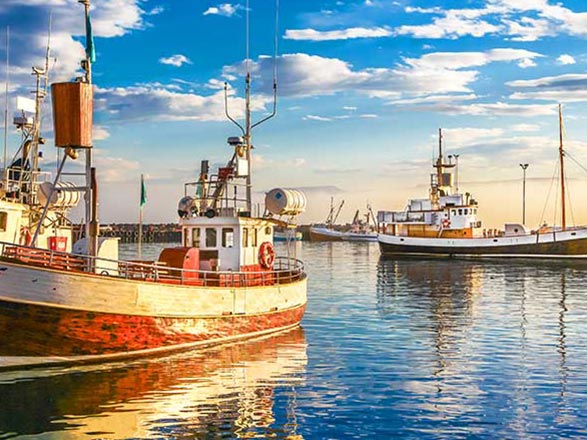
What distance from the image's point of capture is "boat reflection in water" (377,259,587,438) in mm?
17172

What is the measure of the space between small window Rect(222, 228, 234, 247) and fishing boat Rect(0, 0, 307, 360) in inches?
1.6

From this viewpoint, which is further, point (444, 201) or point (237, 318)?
point (444, 201)

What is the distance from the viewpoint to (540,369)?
22.5 metres

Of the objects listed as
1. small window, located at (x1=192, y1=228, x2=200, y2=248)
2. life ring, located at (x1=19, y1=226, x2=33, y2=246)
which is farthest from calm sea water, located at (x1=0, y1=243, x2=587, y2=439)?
life ring, located at (x1=19, y1=226, x2=33, y2=246)

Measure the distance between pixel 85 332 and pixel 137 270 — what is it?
291cm

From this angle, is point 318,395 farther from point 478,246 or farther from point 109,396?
point 478,246

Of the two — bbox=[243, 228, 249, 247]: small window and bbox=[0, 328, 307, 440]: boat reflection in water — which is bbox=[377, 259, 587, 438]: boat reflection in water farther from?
bbox=[243, 228, 249, 247]: small window

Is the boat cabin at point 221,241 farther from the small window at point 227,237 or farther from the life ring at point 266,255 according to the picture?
the life ring at point 266,255

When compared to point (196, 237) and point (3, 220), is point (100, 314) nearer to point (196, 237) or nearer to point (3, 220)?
point (3, 220)

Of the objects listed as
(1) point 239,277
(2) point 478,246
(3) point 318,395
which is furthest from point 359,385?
(2) point 478,246

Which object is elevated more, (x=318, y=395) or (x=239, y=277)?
(x=239, y=277)

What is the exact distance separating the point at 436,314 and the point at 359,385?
18.0 metres

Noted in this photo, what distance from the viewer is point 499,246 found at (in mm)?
87250

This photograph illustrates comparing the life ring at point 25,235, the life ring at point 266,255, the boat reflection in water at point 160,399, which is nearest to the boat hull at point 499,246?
the life ring at point 266,255
